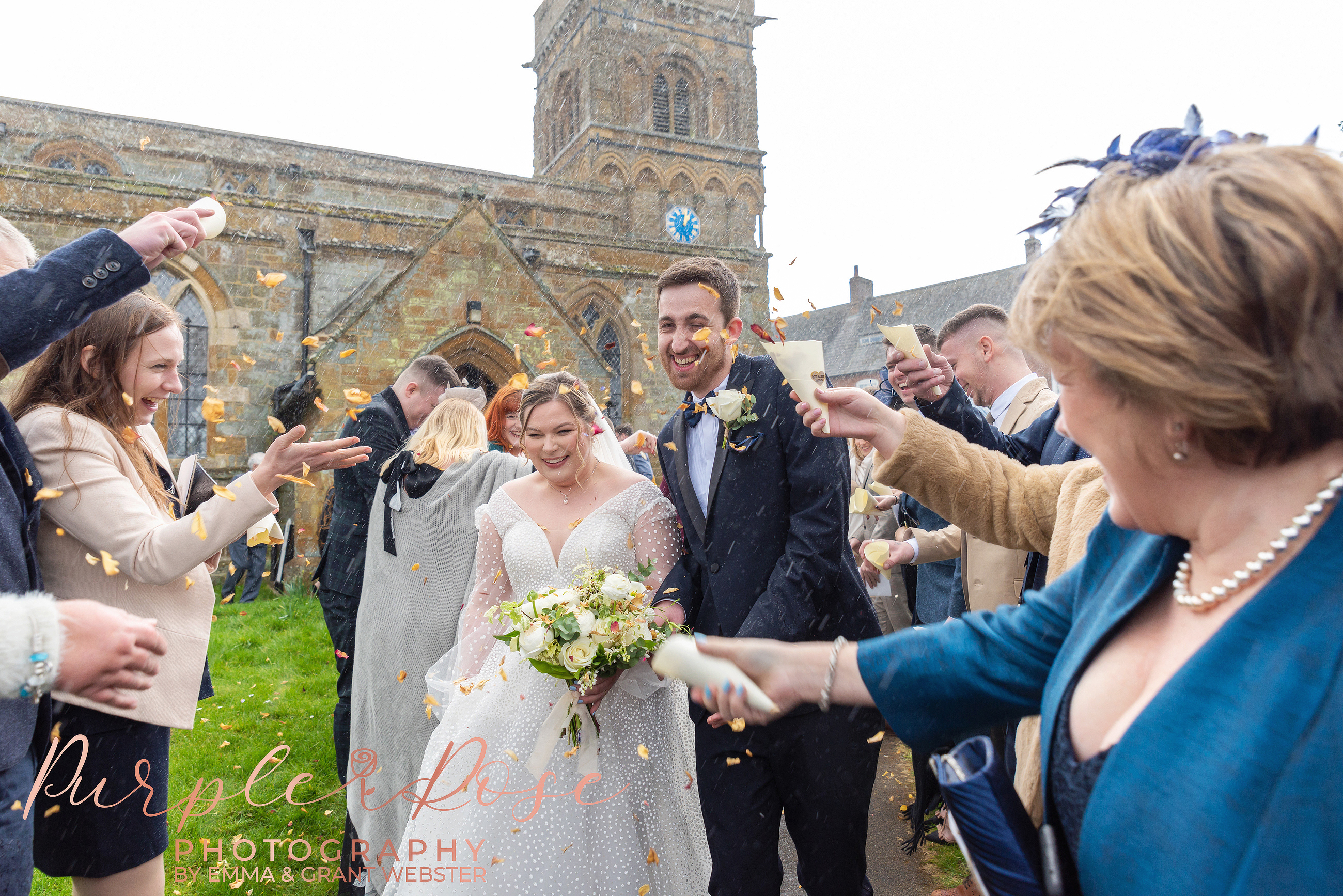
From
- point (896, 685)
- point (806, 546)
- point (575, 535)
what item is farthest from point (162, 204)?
point (896, 685)

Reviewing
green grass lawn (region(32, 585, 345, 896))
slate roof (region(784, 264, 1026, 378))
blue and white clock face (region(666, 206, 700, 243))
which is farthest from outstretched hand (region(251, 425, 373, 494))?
slate roof (region(784, 264, 1026, 378))

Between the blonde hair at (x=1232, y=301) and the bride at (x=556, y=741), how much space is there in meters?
2.36

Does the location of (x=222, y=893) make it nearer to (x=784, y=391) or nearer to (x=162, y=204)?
(x=784, y=391)

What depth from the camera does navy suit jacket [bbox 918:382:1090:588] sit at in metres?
3.15

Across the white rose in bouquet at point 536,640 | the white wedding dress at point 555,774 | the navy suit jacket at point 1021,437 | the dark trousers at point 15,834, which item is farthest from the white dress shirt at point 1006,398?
Answer: the dark trousers at point 15,834

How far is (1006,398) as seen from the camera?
4570 mm

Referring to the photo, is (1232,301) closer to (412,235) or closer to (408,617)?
(408,617)

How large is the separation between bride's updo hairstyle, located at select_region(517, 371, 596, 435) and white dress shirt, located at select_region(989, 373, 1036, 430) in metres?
2.40

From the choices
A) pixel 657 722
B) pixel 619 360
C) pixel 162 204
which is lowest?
pixel 657 722

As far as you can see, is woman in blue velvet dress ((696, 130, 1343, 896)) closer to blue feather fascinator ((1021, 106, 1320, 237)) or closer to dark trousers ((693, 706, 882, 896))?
blue feather fascinator ((1021, 106, 1320, 237))

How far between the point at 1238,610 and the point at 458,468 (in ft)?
13.2

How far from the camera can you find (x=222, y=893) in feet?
13.3

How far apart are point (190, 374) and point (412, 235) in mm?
6409

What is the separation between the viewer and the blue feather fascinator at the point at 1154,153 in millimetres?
1190
